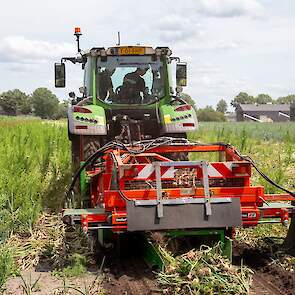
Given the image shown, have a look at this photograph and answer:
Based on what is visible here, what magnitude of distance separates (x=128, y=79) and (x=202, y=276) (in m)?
4.13

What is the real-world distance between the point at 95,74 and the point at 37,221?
7.50 ft

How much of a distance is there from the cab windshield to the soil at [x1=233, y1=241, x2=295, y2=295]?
9.11 feet

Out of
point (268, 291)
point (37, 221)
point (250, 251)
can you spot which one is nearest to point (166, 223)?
point (268, 291)

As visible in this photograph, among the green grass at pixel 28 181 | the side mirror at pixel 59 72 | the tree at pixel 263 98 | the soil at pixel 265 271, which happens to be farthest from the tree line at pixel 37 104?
the soil at pixel 265 271

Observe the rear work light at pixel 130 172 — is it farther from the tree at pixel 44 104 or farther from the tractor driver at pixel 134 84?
the tree at pixel 44 104

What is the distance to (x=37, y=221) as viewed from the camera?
643 cm

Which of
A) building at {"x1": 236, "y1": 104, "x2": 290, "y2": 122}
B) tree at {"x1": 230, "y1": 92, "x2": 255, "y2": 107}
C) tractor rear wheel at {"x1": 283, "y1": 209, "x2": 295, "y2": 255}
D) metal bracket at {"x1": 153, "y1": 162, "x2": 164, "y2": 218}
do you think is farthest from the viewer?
tree at {"x1": 230, "y1": 92, "x2": 255, "y2": 107}

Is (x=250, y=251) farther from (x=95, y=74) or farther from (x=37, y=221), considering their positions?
(x=95, y=74)

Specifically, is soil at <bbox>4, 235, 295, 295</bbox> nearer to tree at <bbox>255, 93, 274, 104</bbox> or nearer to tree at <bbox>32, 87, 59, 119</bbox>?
tree at <bbox>32, 87, 59, 119</bbox>

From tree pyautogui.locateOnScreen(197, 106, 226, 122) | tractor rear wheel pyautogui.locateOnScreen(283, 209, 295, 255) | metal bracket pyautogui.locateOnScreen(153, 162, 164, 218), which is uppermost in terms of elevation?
metal bracket pyautogui.locateOnScreen(153, 162, 164, 218)

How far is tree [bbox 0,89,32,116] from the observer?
2820 inches

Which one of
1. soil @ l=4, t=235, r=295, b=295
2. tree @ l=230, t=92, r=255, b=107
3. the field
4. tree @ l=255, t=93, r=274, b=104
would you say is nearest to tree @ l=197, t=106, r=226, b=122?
tree @ l=230, t=92, r=255, b=107

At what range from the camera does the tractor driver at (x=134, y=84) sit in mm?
7703

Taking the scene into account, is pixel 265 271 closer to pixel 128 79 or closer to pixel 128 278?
pixel 128 278
